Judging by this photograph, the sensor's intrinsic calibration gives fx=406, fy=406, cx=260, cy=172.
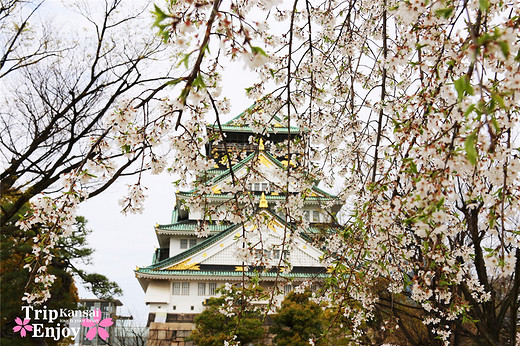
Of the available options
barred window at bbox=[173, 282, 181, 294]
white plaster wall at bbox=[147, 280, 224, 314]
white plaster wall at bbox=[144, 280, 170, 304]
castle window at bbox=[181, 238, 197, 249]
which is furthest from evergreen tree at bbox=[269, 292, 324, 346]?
castle window at bbox=[181, 238, 197, 249]

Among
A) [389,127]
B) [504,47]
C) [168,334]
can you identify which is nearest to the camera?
[504,47]

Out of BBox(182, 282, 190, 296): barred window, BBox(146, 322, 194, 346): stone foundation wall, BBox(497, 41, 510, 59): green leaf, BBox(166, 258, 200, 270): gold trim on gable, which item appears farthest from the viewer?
BBox(182, 282, 190, 296): barred window

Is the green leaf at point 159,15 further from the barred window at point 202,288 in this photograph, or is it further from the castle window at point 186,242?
the castle window at point 186,242

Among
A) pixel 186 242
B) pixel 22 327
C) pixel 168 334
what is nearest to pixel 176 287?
pixel 168 334

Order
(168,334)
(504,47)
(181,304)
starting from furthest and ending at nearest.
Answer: (181,304) < (168,334) < (504,47)

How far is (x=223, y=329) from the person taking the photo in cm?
1202

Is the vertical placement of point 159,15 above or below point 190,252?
below

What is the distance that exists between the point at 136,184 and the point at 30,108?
8.07 meters

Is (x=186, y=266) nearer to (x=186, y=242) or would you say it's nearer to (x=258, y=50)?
(x=186, y=242)

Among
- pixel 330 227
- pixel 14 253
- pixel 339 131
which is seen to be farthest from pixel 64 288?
pixel 339 131

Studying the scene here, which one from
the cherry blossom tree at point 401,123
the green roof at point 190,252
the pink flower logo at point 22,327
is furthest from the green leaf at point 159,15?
the green roof at point 190,252

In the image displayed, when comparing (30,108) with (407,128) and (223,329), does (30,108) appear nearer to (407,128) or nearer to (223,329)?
(223,329)

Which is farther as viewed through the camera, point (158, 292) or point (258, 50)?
point (158, 292)

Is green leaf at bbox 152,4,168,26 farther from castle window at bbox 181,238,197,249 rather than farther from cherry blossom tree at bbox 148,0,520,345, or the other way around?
castle window at bbox 181,238,197,249
